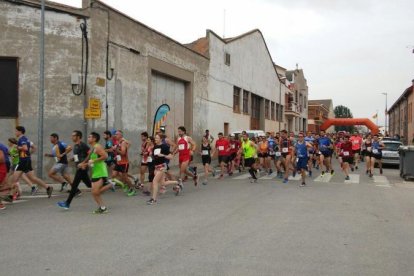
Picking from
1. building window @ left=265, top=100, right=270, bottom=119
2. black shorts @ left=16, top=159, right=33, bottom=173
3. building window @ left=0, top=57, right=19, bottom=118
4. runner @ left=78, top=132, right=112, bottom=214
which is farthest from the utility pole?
building window @ left=265, top=100, right=270, bottom=119

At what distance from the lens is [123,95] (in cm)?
1739

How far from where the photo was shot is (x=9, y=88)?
48.5 ft

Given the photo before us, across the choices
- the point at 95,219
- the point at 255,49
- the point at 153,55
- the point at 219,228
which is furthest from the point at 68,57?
the point at 255,49

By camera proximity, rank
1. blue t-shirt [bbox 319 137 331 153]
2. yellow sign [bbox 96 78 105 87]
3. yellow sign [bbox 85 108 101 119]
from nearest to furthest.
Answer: yellow sign [bbox 85 108 101 119] < yellow sign [bbox 96 78 105 87] < blue t-shirt [bbox 319 137 331 153]

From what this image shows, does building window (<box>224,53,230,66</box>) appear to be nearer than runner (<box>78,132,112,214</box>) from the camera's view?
No

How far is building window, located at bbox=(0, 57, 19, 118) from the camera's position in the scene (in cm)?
1475

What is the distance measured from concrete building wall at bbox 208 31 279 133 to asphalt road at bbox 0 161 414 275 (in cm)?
1620

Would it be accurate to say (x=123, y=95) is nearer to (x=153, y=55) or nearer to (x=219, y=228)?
(x=153, y=55)

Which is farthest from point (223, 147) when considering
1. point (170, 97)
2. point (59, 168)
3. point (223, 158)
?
point (59, 168)

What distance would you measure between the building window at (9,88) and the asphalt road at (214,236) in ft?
15.1

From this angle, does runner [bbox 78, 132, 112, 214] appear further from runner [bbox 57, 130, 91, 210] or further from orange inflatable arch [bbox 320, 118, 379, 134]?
orange inflatable arch [bbox 320, 118, 379, 134]

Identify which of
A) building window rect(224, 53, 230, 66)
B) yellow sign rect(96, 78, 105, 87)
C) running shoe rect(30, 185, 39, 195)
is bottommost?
running shoe rect(30, 185, 39, 195)

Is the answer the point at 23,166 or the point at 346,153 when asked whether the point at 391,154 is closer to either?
the point at 346,153

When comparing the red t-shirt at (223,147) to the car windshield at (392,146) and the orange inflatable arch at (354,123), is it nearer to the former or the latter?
the car windshield at (392,146)
